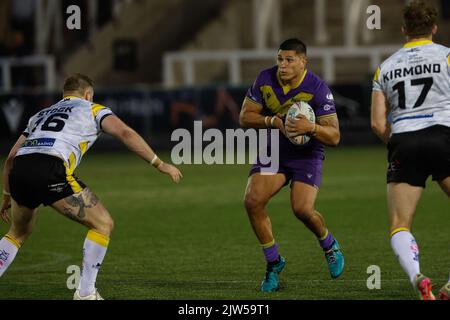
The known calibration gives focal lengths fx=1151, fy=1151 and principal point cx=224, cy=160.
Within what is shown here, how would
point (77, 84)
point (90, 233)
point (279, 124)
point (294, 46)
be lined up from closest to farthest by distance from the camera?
point (90, 233) → point (77, 84) → point (279, 124) → point (294, 46)

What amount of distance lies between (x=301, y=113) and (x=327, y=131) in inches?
12.1

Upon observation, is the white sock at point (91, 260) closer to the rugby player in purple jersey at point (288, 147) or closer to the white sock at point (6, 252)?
the white sock at point (6, 252)

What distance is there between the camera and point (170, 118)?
2884 centimetres

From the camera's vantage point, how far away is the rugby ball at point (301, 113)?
9.85m

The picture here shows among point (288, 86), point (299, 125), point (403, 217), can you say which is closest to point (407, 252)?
point (403, 217)

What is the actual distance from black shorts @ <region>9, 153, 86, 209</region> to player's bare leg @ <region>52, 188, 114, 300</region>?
80mm

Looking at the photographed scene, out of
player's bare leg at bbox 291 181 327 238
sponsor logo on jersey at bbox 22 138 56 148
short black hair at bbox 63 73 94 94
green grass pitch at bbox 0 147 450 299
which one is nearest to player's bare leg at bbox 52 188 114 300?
sponsor logo on jersey at bbox 22 138 56 148

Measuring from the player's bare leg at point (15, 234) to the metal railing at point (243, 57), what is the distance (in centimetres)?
2402

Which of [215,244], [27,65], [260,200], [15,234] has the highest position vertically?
[260,200]

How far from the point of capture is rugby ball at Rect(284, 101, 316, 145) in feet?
32.3

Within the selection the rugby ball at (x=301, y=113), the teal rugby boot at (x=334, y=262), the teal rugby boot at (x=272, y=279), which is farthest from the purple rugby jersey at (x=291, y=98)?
the teal rugby boot at (x=272, y=279)

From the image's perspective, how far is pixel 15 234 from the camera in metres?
9.45

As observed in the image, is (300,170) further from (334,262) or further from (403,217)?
(403,217)

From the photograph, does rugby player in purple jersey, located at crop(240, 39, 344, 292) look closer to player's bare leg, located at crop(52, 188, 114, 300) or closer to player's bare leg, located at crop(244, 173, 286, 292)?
player's bare leg, located at crop(244, 173, 286, 292)
